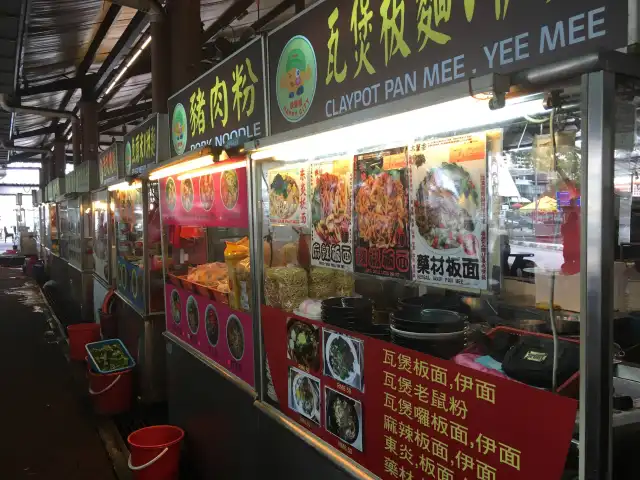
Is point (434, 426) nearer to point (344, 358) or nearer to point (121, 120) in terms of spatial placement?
point (344, 358)

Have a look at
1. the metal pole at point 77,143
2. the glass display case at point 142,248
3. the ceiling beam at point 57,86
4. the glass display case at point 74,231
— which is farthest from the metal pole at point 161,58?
the metal pole at point 77,143

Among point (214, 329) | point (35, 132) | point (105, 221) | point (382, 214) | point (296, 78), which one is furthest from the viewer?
point (35, 132)

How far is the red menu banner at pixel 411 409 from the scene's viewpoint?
5.16 ft

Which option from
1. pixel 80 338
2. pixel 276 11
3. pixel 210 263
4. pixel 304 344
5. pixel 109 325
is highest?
pixel 276 11

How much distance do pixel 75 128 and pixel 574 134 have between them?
14405mm

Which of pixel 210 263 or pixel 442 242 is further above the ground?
pixel 442 242

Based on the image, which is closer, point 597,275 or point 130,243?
point 597,275

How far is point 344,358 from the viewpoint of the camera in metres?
2.43

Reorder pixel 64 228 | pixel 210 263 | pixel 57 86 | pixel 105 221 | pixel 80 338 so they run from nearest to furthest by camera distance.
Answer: pixel 210 263 < pixel 80 338 < pixel 105 221 < pixel 57 86 < pixel 64 228

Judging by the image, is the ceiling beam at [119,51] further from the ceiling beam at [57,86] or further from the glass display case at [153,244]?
the glass display case at [153,244]

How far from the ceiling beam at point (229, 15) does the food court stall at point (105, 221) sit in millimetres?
2407

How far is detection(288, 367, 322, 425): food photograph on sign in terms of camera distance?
8.66ft

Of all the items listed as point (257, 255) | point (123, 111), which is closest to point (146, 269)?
point (257, 255)

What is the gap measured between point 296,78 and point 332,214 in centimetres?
74
